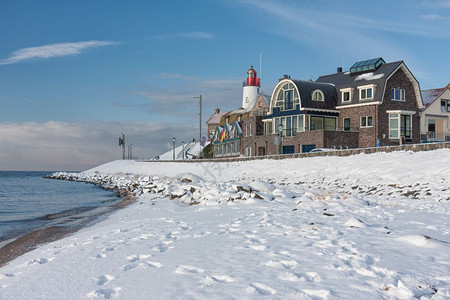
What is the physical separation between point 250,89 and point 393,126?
37.4m

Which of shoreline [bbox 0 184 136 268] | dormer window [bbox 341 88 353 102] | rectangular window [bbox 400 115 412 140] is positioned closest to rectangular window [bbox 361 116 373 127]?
dormer window [bbox 341 88 353 102]

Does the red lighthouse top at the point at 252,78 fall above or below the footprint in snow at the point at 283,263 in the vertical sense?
above

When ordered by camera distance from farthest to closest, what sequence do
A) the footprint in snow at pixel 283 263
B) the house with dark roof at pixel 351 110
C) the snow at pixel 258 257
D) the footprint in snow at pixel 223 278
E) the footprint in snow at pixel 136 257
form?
the house with dark roof at pixel 351 110, the footprint in snow at pixel 136 257, the footprint in snow at pixel 283 263, the footprint in snow at pixel 223 278, the snow at pixel 258 257

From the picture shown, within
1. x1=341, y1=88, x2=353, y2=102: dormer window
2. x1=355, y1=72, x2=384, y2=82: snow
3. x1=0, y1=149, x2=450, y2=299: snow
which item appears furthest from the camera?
x1=341, y1=88, x2=353, y2=102: dormer window

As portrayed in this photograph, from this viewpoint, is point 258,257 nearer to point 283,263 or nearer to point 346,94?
point 283,263

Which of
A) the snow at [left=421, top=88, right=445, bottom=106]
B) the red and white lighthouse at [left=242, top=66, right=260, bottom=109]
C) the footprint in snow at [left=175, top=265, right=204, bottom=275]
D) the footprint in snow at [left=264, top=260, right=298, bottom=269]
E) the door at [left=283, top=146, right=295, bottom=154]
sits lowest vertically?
the footprint in snow at [left=175, top=265, right=204, bottom=275]

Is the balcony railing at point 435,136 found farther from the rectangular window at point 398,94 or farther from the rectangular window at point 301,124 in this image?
the rectangular window at point 301,124

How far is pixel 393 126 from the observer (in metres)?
39.3

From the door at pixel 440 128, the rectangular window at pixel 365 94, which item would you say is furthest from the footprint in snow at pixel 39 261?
the door at pixel 440 128

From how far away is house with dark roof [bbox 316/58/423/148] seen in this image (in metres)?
38.7

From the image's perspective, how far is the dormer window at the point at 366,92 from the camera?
3922 cm

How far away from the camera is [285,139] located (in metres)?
42.2

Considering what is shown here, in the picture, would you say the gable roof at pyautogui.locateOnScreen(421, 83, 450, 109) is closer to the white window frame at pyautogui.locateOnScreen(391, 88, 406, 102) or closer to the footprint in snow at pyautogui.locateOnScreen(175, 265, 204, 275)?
the white window frame at pyautogui.locateOnScreen(391, 88, 406, 102)

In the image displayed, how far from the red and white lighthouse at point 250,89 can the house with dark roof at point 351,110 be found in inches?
1135
